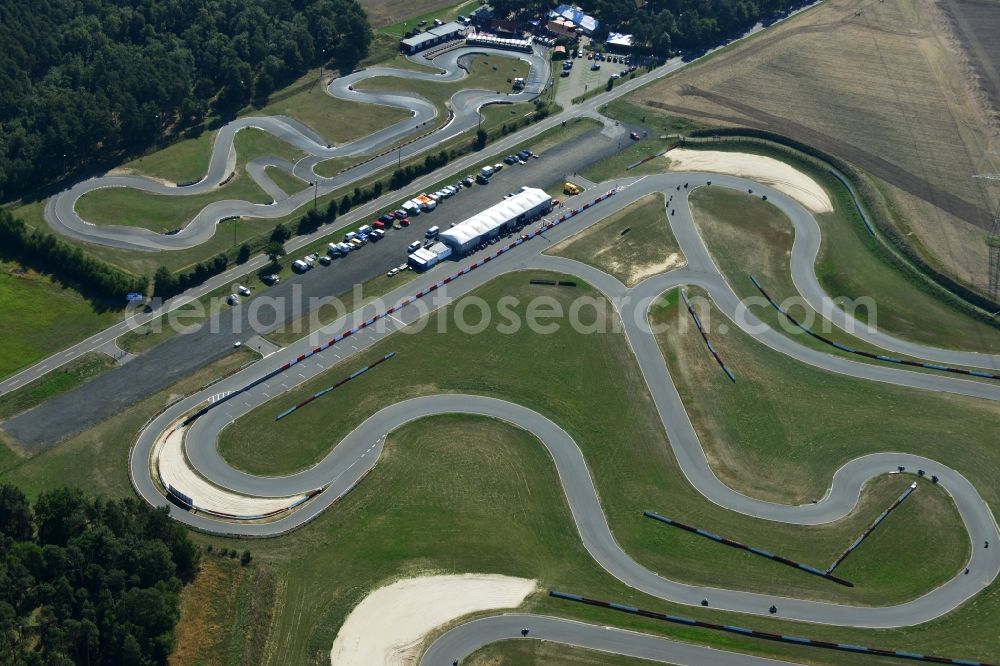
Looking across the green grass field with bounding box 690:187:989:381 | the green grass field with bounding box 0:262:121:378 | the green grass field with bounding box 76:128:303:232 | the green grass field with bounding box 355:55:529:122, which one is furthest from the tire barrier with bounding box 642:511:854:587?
the green grass field with bounding box 355:55:529:122

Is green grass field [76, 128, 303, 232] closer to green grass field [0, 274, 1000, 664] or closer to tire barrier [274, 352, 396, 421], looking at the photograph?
→ green grass field [0, 274, 1000, 664]

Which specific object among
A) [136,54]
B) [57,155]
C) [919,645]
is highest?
[136,54]

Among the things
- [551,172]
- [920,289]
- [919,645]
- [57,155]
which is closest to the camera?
[919,645]

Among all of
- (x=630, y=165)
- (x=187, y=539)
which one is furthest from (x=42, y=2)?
(x=187, y=539)

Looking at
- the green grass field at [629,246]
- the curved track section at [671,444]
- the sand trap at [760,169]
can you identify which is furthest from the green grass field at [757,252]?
the sand trap at [760,169]

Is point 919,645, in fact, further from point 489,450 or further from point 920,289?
point 920,289

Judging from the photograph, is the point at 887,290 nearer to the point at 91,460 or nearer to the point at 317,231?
the point at 317,231
